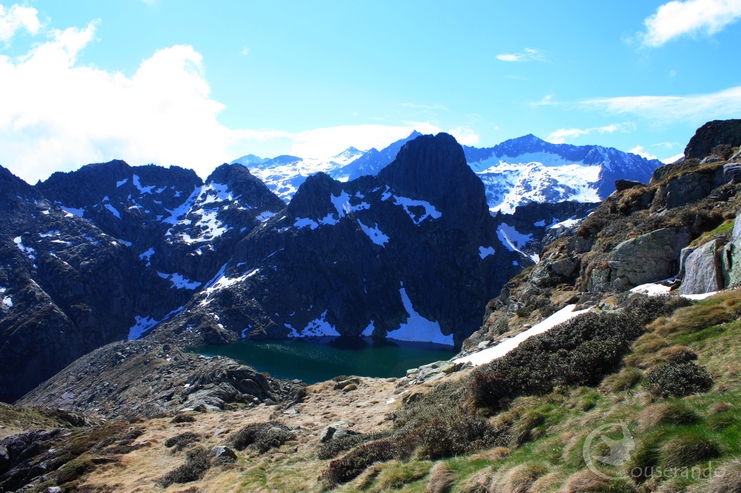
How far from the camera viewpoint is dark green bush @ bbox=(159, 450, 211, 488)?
17.0 m

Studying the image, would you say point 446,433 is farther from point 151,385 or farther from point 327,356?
point 327,356

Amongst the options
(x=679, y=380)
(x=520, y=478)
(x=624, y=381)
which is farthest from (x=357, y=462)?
(x=679, y=380)

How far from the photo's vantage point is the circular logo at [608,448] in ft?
26.3

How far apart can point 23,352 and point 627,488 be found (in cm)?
18265

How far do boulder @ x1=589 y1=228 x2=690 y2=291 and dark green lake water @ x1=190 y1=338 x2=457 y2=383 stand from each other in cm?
7752

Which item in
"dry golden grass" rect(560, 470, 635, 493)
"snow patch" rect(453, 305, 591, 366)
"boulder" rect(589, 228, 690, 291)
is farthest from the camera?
"boulder" rect(589, 228, 690, 291)

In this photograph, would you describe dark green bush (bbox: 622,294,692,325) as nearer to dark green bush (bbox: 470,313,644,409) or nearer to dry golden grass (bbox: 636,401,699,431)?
dark green bush (bbox: 470,313,644,409)

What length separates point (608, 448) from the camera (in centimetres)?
859

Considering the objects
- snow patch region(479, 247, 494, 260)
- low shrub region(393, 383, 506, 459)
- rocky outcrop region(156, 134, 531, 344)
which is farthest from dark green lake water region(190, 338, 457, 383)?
low shrub region(393, 383, 506, 459)

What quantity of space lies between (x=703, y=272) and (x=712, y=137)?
60453mm

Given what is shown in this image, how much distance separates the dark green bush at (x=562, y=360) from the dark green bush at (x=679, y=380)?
198cm

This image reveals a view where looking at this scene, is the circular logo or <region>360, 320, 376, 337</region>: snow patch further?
<region>360, 320, 376, 337</region>: snow patch

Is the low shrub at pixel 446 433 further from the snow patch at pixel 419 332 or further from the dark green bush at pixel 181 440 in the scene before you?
the snow patch at pixel 419 332

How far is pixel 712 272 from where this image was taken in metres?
18.4
